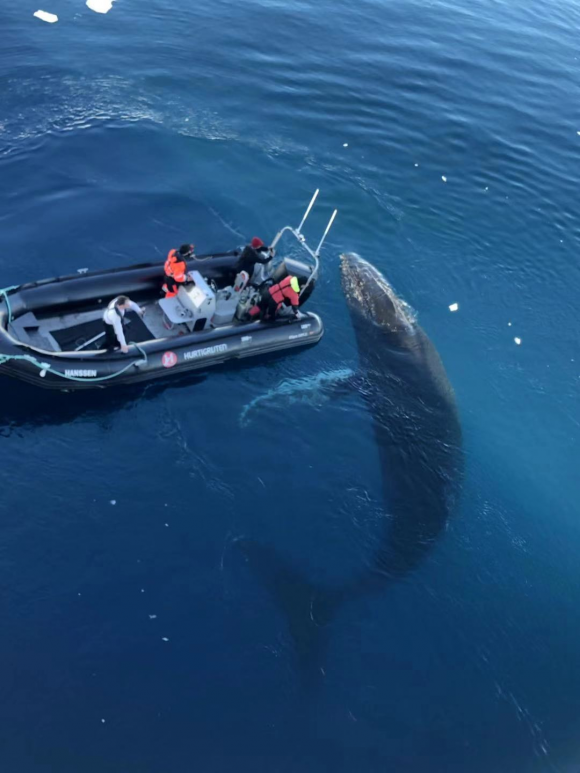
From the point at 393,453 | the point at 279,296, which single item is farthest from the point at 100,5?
the point at 393,453

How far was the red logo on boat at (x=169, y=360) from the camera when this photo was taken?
18281 millimetres

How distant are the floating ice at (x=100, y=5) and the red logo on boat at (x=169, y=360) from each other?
2604 cm

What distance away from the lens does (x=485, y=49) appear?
1581 inches

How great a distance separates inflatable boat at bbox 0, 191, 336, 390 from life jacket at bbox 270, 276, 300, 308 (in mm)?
677

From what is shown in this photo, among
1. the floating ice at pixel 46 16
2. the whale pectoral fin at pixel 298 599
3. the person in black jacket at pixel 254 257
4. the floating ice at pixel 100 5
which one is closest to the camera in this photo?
the whale pectoral fin at pixel 298 599

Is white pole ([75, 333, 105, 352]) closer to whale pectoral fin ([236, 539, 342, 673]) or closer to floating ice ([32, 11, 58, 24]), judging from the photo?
whale pectoral fin ([236, 539, 342, 673])

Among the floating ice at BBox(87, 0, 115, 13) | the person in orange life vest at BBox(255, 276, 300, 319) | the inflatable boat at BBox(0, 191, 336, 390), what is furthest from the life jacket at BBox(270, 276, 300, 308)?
the floating ice at BBox(87, 0, 115, 13)

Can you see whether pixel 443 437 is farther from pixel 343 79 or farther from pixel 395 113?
pixel 343 79

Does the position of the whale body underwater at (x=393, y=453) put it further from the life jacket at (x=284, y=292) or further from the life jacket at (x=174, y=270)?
the life jacket at (x=174, y=270)

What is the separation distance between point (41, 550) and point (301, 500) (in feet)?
19.7

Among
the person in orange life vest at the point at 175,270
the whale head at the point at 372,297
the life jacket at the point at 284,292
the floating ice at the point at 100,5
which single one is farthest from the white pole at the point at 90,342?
the floating ice at the point at 100,5

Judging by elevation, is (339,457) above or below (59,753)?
above

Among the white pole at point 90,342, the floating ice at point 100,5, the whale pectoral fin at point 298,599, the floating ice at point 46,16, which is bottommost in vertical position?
the whale pectoral fin at point 298,599

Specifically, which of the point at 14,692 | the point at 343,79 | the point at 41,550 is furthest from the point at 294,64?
the point at 14,692
